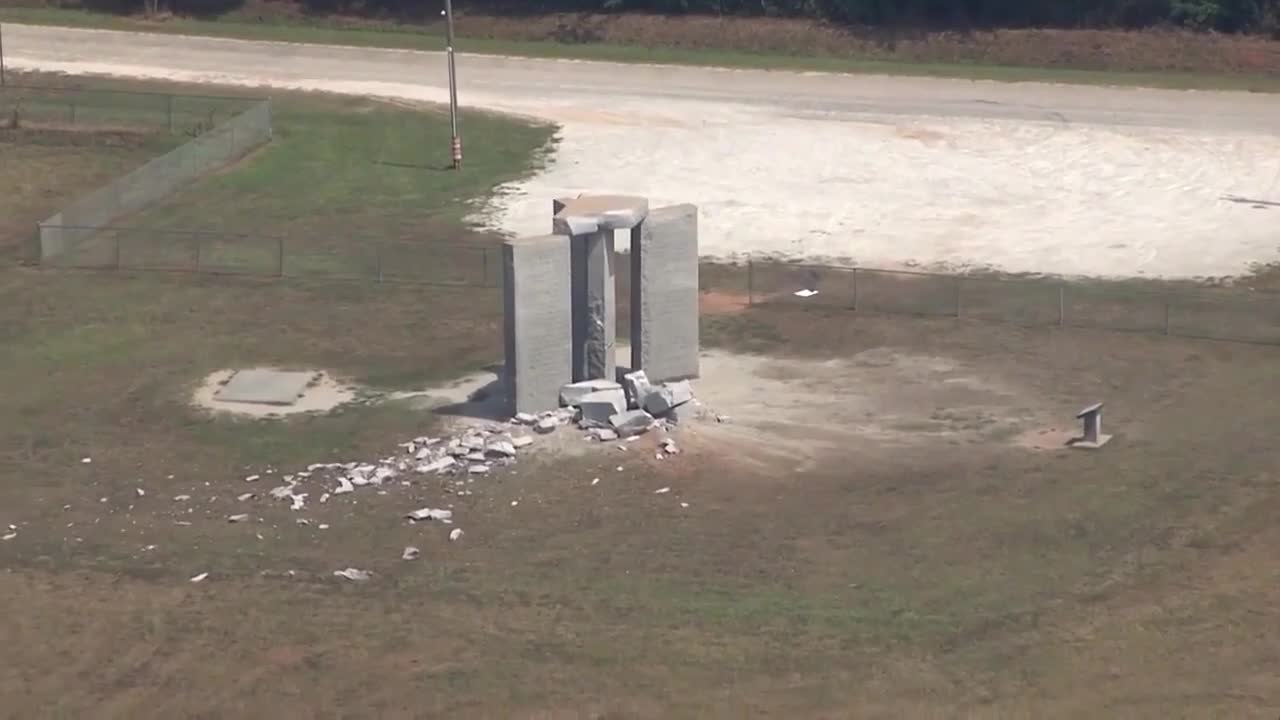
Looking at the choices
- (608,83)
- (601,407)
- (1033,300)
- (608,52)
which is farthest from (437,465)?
(608,52)

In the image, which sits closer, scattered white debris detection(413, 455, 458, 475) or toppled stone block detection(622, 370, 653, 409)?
scattered white debris detection(413, 455, 458, 475)

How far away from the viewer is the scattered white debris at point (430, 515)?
38.2m

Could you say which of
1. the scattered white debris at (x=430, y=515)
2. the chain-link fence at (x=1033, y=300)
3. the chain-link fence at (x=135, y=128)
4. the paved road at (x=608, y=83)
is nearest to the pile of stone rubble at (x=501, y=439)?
the scattered white debris at (x=430, y=515)

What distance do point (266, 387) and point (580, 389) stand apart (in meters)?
7.58

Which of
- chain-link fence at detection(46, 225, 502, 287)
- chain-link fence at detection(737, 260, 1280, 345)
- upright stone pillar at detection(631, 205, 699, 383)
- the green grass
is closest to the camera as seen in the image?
upright stone pillar at detection(631, 205, 699, 383)

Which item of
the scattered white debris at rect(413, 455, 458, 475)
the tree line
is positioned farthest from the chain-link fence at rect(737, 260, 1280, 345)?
the tree line

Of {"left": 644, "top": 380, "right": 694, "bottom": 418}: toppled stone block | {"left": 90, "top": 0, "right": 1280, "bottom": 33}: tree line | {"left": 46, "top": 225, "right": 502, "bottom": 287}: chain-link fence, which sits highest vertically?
{"left": 90, "top": 0, "right": 1280, "bottom": 33}: tree line

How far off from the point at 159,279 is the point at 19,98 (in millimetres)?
23772

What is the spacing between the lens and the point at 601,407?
42.5 metres

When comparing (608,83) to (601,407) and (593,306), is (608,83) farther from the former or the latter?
(601,407)

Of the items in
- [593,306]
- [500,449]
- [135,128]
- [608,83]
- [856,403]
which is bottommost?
[500,449]

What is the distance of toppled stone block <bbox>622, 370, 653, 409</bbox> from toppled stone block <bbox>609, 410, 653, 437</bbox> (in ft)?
1.76

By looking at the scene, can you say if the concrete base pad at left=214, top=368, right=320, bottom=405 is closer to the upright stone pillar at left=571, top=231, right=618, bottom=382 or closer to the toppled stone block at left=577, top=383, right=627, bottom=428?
the upright stone pillar at left=571, top=231, right=618, bottom=382

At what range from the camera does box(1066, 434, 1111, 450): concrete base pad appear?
41.5 metres
